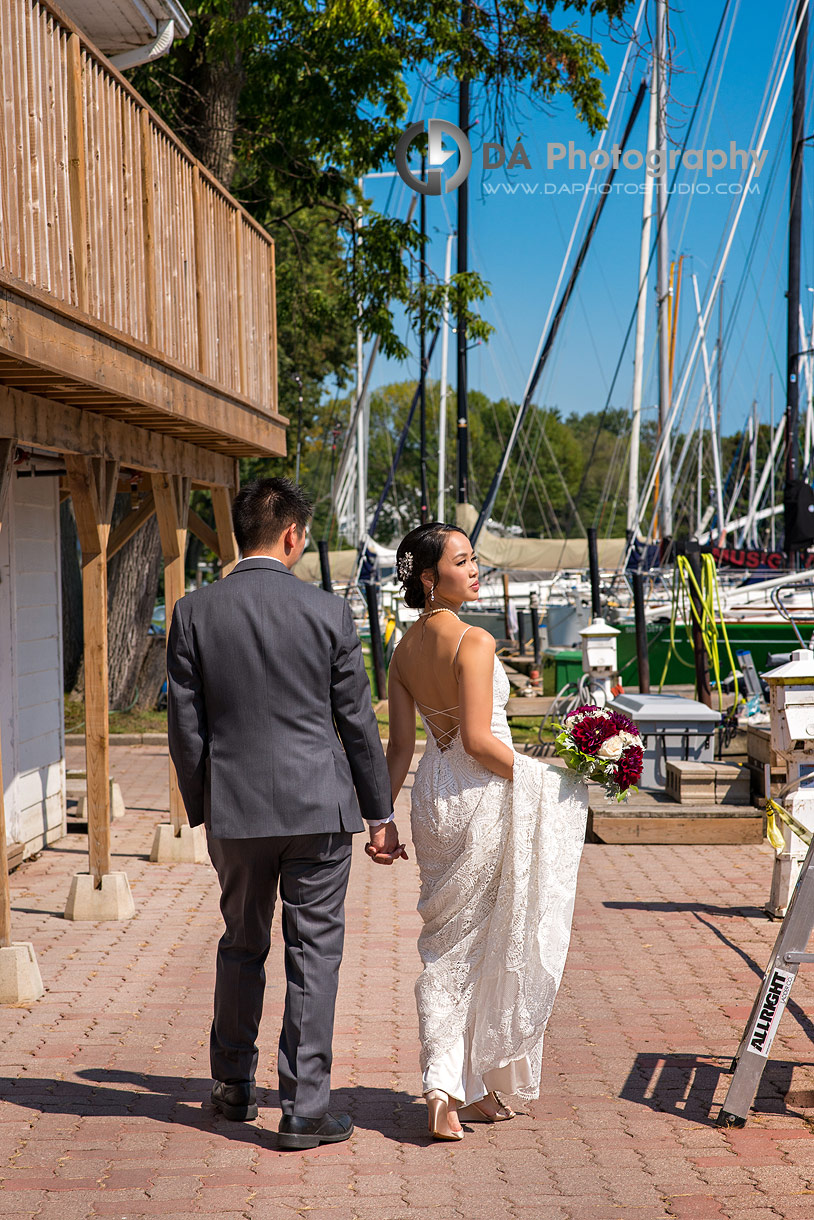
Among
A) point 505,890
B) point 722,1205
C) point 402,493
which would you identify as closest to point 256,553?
point 505,890

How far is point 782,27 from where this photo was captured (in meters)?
18.4

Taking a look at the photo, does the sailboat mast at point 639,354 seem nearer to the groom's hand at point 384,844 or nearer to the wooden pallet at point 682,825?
the wooden pallet at point 682,825

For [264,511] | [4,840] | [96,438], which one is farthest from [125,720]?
[264,511]

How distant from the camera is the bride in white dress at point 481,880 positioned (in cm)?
391

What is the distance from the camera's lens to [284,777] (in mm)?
3766

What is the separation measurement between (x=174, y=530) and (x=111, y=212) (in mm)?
2523

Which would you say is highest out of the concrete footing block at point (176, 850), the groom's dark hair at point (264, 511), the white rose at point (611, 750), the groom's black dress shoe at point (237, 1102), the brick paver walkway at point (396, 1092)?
the groom's dark hair at point (264, 511)

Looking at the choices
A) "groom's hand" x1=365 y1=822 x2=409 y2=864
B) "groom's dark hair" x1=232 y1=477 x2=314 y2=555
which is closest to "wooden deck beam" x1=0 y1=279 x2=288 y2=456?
"groom's dark hair" x1=232 y1=477 x2=314 y2=555

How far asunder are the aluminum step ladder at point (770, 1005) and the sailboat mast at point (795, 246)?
49.7ft

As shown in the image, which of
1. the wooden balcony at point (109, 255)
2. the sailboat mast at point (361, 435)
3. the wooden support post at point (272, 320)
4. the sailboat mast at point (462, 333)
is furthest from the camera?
the sailboat mast at point (361, 435)

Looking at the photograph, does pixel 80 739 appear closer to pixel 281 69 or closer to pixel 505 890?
pixel 281 69

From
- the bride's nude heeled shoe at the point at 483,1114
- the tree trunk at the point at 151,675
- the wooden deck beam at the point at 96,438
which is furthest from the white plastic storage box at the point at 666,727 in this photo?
the tree trunk at the point at 151,675

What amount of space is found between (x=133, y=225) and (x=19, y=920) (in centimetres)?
412

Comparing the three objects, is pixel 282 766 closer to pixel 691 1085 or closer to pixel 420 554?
pixel 420 554
